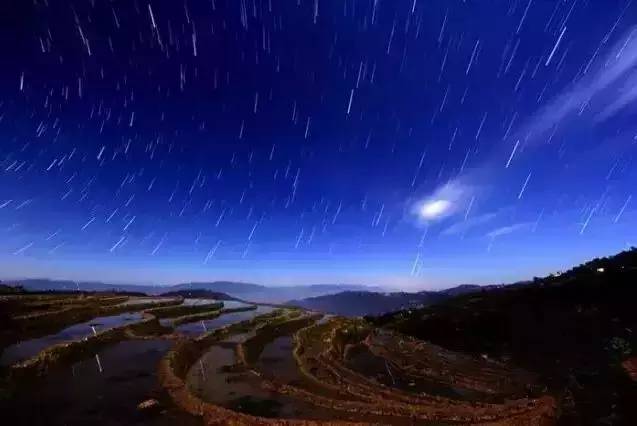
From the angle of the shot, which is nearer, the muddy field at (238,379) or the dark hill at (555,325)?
the muddy field at (238,379)

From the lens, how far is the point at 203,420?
18078 millimetres

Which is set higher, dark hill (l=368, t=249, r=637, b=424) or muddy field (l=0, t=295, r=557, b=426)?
dark hill (l=368, t=249, r=637, b=424)

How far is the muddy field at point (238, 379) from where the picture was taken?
18625mm

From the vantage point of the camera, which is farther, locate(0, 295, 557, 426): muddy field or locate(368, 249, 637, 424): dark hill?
locate(368, 249, 637, 424): dark hill

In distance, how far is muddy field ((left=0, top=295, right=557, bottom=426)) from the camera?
1862 cm

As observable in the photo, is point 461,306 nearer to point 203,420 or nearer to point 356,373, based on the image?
point 356,373

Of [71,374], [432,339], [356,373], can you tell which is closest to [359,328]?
[432,339]

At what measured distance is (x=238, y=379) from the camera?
963 inches

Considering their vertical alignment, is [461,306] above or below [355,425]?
above

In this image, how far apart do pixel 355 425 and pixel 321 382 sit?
6.92m

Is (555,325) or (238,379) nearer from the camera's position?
(238,379)

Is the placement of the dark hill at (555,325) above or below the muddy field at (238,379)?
above

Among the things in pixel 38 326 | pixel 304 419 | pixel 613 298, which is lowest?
pixel 304 419

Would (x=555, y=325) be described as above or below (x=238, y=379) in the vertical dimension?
above
